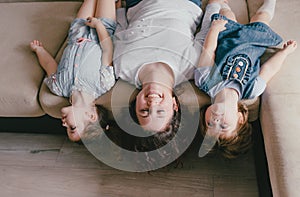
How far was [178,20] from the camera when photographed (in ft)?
5.34

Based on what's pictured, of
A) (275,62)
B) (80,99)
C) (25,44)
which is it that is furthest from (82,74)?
(275,62)

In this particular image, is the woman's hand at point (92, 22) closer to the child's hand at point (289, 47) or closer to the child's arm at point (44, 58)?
the child's arm at point (44, 58)

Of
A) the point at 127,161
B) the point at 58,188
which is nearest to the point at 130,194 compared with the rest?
the point at 127,161

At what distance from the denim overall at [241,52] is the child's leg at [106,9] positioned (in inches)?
18.2

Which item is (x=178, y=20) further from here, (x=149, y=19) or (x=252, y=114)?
(x=252, y=114)

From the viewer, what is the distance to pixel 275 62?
1461 millimetres

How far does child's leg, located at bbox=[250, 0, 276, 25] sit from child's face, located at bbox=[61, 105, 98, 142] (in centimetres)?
79

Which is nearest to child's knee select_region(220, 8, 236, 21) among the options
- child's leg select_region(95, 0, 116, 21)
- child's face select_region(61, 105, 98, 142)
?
child's leg select_region(95, 0, 116, 21)

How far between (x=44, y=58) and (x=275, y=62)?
938mm

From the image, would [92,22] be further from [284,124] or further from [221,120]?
[284,124]

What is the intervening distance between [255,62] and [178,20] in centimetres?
38

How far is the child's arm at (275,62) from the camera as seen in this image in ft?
4.71

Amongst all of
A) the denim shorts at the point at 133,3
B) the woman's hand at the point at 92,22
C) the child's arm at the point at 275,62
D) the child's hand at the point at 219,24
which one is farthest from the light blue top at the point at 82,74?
the child's arm at the point at 275,62

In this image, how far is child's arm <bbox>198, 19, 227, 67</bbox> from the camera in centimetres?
146
